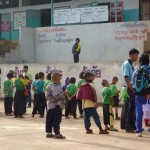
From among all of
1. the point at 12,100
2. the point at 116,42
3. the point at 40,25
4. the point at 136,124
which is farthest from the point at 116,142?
the point at 40,25

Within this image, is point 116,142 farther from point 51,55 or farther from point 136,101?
point 51,55

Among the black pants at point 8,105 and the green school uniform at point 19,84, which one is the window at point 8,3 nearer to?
the black pants at point 8,105

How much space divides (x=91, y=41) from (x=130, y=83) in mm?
16691

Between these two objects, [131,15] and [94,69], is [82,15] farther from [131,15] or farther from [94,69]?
[94,69]

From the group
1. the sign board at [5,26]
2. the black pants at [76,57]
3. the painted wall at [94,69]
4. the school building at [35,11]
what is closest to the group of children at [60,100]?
the painted wall at [94,69]

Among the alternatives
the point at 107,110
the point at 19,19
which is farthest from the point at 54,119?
the point at 19,19

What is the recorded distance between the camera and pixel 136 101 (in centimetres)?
1107

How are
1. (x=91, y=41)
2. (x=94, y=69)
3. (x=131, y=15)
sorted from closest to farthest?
(x=94, y=69) < (x=91, y=41) < (x=131, y=15)

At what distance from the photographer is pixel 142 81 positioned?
10836mm

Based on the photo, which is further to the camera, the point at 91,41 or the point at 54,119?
the point at 91,41

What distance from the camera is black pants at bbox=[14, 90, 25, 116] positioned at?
1691 cm

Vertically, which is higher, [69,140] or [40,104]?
[40,104]

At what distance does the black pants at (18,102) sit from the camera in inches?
666

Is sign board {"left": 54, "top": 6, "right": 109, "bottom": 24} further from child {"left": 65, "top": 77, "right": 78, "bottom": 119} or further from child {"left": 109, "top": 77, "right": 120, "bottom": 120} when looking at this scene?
child {"left": 109, "top": 77, "right": 120, "bottom": 120}
